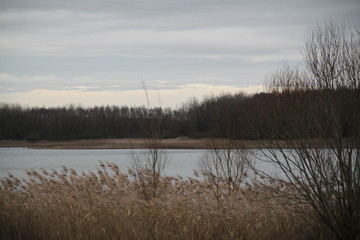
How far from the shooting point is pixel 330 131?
8156mm

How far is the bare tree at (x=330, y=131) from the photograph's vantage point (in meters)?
7.67

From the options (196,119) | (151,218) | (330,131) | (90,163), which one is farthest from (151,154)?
(196,119)

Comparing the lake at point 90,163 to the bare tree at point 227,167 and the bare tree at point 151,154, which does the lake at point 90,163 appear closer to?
the bare tree at point 227,167

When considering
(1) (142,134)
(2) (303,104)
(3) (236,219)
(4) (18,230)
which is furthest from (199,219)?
(1) (142,134)

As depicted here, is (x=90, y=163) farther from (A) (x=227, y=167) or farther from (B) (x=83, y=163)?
(A) (x=227, y=167)

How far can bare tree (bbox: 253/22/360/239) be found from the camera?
7.67 metres

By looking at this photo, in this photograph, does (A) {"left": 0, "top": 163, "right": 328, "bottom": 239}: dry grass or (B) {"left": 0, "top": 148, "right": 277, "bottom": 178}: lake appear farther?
(B) {"left": 0, "top": 148, "right": 277, "bottom": 178}: lake

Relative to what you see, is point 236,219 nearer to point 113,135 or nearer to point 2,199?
point 2,199

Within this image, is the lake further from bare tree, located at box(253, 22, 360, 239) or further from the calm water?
bare tree, located at box(253, 22, 360, 239)

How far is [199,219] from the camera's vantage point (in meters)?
9.62

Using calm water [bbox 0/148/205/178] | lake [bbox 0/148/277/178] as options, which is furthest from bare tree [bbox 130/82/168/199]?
calm water [bbox 0/148/205/178]

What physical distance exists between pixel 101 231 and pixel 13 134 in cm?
6917

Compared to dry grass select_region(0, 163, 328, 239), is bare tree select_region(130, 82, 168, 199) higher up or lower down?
higher up

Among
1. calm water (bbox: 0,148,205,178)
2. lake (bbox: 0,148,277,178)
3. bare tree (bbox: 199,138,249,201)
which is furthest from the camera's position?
calm water (bbox: 0,148,205,178)
